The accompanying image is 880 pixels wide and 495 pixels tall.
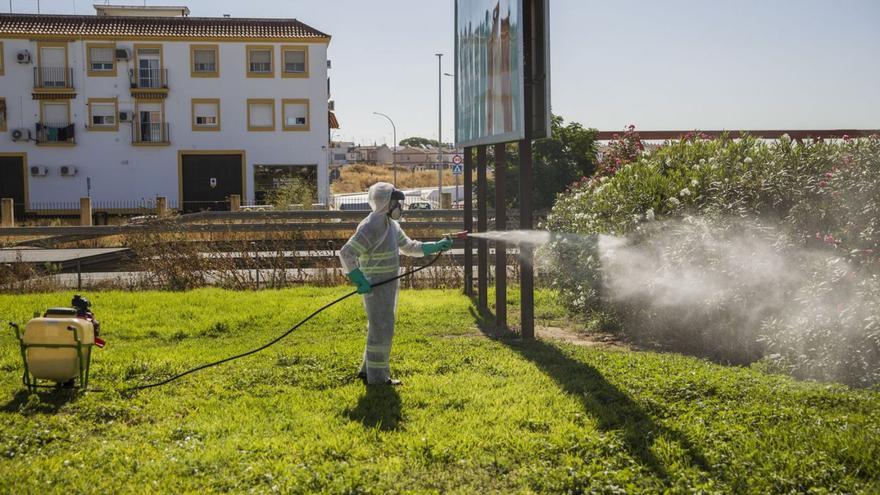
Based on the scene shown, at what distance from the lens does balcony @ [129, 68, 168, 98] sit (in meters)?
41.5

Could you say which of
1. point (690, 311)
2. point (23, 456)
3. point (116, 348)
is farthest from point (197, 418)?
point (690, 311)

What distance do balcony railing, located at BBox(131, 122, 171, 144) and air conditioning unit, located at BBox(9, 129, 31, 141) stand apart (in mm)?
4624

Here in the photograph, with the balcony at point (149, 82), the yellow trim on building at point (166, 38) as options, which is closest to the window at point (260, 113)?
the yellow trim on building at point (166, 38)

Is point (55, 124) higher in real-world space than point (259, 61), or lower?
lower

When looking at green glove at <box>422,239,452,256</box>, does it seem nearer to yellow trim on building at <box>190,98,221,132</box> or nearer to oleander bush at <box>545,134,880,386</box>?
oleander bush at <box>545,134,880,386</box>

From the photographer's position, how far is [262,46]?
4188 centimetres

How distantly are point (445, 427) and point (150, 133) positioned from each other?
39.3m

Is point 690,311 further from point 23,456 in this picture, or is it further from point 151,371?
point 23,456

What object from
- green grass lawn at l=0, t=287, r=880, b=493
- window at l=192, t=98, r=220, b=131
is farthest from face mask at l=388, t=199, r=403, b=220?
window at l=192, t=98, r=220, b=131

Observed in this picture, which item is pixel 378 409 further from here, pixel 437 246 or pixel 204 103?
pixel 204 103

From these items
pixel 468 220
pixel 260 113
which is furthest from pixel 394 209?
pixel 260 113

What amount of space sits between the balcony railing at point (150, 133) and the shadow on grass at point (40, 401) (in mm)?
36466

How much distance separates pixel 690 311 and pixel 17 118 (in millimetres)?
39755

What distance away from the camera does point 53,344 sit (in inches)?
271
